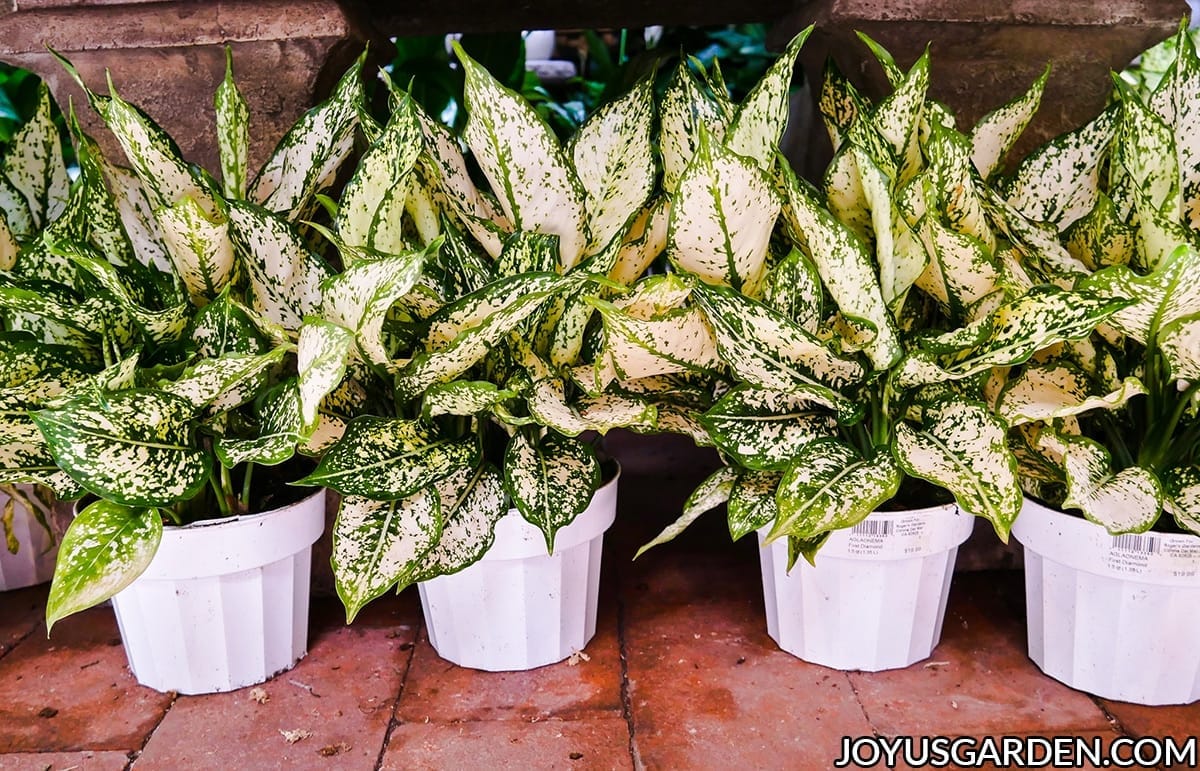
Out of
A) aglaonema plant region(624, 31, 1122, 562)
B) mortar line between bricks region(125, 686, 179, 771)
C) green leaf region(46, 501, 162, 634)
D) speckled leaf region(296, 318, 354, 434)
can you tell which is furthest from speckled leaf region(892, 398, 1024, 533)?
mortar line between bricks region(125, 686, 179, 771)

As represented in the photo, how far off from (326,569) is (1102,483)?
107cm

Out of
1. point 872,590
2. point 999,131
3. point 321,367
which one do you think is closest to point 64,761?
point 321,367

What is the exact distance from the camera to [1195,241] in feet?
3.29

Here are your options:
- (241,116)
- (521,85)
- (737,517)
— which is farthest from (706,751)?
(521,85)

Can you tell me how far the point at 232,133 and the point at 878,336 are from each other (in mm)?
792

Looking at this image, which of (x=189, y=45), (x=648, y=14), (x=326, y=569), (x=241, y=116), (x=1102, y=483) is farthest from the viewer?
(x=648, y=14)

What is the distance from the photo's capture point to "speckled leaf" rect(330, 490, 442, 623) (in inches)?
39.4

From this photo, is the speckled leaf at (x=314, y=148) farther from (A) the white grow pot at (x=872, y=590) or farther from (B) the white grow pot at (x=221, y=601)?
(A) the white grow pot at (x=872, y=590)

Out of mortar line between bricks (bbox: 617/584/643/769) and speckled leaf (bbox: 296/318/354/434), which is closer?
speckled leaf (bbox: 296/318/354/434)

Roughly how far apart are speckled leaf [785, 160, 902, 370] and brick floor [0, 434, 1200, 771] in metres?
0.44

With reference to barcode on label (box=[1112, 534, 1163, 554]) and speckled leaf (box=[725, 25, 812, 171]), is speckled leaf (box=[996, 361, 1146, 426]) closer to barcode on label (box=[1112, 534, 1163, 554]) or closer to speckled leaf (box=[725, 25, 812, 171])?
barcode on label (box=[1112, 534, 1163, 554])

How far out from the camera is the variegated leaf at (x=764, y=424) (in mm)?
1022

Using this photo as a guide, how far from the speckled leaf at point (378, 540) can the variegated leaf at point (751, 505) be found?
34 centimetres

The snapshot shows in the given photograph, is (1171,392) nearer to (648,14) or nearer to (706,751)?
(706,751)
